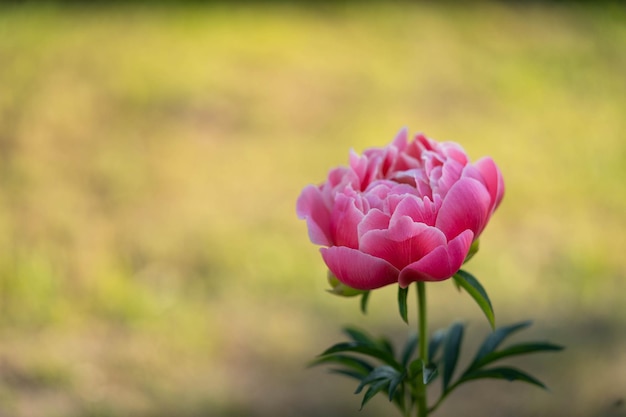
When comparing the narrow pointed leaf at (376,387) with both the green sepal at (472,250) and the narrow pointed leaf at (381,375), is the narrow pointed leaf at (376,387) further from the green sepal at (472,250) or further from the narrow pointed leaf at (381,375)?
the green sepal at (472,250)

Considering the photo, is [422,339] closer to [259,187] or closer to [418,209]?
[418,209]

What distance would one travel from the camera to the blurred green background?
1.94m

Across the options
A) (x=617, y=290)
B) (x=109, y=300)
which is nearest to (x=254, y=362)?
(x=109, y=300)

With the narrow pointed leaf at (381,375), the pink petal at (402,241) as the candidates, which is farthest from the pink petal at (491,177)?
the narrow pointed leaf at (381,375)

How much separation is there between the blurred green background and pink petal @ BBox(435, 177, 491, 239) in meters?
0.87

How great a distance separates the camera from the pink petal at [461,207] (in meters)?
0.79

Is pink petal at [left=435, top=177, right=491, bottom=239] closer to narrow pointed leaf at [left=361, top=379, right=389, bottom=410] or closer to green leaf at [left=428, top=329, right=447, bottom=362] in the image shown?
narrow pointed leaf at [left=361, top=379, right=389, bottom=410]

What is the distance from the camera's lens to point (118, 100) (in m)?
3.15

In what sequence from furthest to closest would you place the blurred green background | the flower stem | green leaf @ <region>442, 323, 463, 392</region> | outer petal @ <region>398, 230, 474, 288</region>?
the blurred green background → green leaf @ <region>442, 323, 463, 392</region> → the flower stem → outer petal @ <region>398, 230, 474, 288</region>

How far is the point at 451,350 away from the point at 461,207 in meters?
0.29

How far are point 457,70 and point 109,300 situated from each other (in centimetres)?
202

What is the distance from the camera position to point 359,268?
0.77m

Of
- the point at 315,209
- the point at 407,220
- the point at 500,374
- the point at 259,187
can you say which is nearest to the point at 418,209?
the point at 407,220

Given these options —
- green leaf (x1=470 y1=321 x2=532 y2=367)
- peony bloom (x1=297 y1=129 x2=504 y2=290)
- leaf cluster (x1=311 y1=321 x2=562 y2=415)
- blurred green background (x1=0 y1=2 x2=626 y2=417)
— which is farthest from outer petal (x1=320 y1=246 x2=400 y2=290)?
blurred green background (x1=0 y1=2 x2=626 y2=417)
